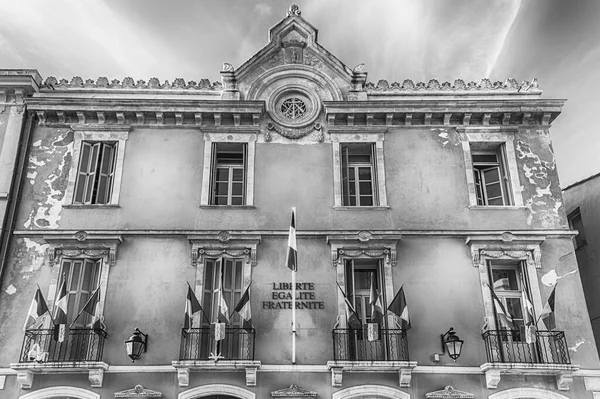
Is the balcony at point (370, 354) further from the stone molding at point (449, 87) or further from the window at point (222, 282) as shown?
the stone molding at point (449, 87)

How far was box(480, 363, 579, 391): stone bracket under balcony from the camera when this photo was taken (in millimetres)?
14883

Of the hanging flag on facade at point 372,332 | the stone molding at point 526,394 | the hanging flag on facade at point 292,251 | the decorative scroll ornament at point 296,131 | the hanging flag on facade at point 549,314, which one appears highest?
the decorative scroll ornament at point 296,131

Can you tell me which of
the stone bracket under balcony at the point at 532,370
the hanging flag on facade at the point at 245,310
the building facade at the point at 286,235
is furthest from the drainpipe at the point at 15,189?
the stone bracket under balcony at the point at 532,370

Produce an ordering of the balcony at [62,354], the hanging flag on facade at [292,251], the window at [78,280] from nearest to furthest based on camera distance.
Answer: the balcony at [62,354] < the hanging flag on facade at [292,251] < the window at [78,280]

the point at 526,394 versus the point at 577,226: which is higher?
the point at 577,226

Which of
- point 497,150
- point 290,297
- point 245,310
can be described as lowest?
point 245,310

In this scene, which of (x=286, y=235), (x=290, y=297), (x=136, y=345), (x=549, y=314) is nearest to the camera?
(x=136, y=345)

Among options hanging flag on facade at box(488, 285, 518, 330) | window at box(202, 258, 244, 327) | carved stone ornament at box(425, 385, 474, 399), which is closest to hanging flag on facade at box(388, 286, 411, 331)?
carved stone ornament at box(425, 385, 474, 399)

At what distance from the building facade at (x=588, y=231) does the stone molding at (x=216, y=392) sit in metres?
11.0

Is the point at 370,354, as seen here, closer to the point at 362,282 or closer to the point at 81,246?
the point at 362,282

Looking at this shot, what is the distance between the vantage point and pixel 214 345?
15.6 m

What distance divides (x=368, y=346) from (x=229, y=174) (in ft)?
20.5

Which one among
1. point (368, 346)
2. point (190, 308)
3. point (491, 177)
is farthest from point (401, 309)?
point (491, 177)

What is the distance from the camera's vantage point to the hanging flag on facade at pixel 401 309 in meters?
15.3
